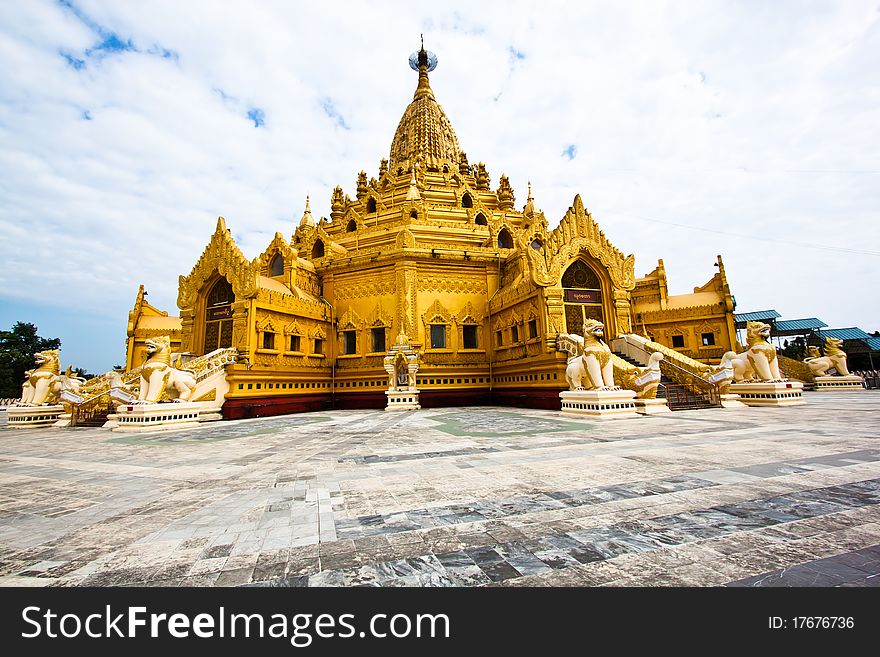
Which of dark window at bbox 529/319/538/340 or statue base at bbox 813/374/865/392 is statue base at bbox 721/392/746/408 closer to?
dark window at bbox 529/319/538/340

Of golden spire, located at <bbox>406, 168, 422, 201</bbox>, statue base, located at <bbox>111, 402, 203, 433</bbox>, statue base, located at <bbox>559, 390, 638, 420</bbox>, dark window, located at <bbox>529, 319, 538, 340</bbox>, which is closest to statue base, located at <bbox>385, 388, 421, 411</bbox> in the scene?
dark window, located at <bbox>529, 319, 538, 340</bbox>

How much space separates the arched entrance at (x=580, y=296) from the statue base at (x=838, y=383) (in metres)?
16.4

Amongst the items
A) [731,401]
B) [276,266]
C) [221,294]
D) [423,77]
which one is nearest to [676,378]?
[731,401]

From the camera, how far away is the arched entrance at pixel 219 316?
16781mm

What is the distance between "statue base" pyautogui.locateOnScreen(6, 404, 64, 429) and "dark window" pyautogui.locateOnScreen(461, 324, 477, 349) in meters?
16.3

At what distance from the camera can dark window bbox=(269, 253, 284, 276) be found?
810 inches

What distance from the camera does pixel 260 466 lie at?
5.59 m

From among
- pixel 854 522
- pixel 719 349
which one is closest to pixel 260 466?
pixel 854 522

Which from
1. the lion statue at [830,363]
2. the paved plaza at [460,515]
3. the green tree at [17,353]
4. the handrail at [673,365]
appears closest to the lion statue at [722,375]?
the handrail at [673,365]

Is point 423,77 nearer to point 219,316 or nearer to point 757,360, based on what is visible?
point 219,316

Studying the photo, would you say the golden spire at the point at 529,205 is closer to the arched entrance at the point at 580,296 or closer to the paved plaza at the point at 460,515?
the arched entrance at the point at 580,296

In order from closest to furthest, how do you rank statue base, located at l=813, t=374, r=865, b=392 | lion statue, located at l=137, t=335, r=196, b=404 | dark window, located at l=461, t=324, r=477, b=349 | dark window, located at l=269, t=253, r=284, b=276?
1. lion statue, located at l=137, t=335, r=196, b=404
2. dark window, located at l=461, t=324, r=477, b=349
3. dark window, located at l=269, t=253, r=284, b=276
4. statue base, located at l=813, t=374, r=865, b=392
